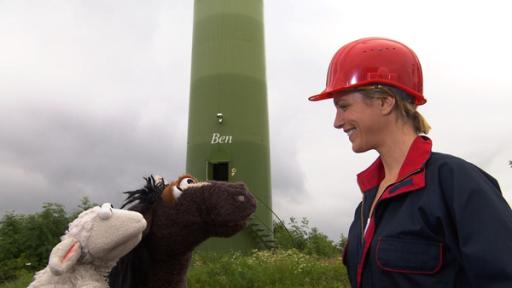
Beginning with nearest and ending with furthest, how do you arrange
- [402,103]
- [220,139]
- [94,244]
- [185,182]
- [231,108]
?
[402,103] < [94,244] < [185,182] < [220,139] < [231,108]

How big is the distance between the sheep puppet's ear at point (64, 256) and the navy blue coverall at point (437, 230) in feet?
4.87

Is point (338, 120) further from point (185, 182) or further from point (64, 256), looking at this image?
point (64, 256)

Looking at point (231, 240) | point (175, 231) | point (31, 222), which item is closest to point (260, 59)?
point (231, 240)

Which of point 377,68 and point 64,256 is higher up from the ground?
point 377,68

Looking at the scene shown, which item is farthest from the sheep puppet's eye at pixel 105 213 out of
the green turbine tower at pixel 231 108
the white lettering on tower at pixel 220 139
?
the white lettering on tower at pixel 220 139

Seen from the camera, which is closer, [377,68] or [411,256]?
[411,256]

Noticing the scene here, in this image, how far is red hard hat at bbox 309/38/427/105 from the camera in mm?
2082

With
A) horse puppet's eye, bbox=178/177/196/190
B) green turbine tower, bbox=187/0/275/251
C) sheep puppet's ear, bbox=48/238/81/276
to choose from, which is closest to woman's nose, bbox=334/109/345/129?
horse puppet's eye, bbox=178/177/196/190

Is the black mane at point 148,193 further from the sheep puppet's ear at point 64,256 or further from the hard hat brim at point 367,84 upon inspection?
the hard hat brim at point 367,84

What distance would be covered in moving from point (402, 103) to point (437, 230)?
539 mm

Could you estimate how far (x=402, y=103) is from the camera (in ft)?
6.82

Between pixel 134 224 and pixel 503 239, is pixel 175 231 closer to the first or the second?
pixel 134 224

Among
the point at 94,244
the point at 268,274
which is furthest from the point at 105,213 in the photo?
the point at 268,274

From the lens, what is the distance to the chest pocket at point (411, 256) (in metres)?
1.76
